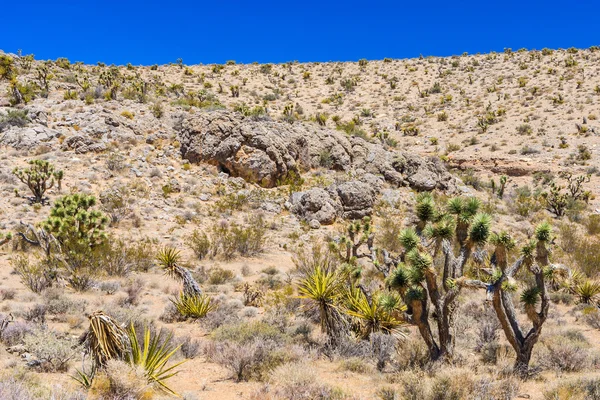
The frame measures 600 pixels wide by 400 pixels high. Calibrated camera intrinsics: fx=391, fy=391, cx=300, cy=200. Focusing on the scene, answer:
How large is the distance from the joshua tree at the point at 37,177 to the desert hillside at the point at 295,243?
79 millimetres

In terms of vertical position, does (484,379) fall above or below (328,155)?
below

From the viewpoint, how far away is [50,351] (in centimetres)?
572

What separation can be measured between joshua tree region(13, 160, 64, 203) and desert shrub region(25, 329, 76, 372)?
34.2 ft

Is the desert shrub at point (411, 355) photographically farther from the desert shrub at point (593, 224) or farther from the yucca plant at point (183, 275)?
the desert shrub at point (593, 224)

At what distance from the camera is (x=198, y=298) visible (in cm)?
880

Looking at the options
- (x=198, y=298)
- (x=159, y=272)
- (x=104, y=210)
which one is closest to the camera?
(x=198, y=298)

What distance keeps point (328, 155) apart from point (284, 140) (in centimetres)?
262

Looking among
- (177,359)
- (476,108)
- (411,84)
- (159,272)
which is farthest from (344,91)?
(177,359)

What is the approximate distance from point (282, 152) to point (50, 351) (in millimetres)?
14621

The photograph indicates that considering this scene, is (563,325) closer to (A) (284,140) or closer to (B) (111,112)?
(A) (284,140)

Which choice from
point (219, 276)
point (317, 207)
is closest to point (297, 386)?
point (219, 276)

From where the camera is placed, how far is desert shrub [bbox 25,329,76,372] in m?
5.64

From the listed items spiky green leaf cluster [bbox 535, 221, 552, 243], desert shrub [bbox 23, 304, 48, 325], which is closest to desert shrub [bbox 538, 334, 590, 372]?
spiky green leaf cluster [bbox 535, 221, 552, 243]

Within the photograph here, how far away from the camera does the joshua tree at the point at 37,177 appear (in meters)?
14.6
